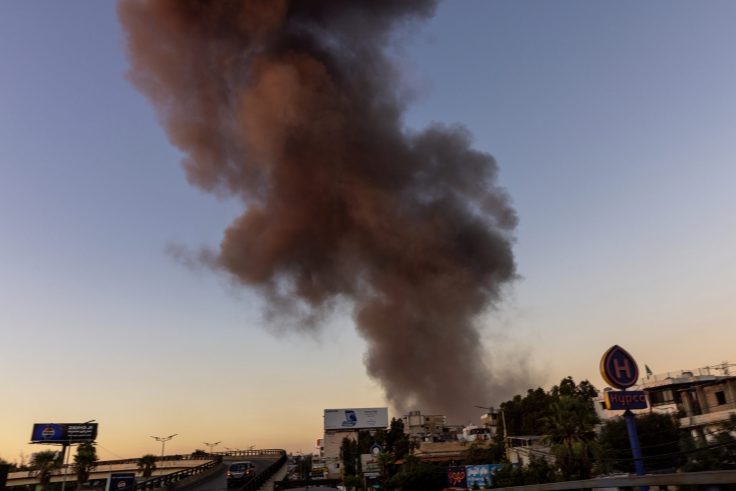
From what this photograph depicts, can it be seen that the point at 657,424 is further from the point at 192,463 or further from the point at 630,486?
the point at 192,463

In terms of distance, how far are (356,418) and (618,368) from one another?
133 m

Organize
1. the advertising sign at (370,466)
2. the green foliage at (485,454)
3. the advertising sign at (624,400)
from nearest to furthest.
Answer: the advertising sign at (624,400) < the green foliage at (485,454) < the advertising sign at (370,466)

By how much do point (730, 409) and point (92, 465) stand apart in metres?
83.0

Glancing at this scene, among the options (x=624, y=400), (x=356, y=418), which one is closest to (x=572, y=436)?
(x=624, y=400)

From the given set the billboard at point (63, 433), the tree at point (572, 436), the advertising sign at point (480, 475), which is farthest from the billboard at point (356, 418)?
the tree at point (572, 436)

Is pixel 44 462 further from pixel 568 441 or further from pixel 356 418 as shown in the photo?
pixel 356 418

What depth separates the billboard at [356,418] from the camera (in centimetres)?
15325

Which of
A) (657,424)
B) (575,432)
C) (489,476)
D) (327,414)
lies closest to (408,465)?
(489,476)

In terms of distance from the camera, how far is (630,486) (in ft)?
23.8

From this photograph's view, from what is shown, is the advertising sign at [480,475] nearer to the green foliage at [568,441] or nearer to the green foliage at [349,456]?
the green foliage at [568,441]

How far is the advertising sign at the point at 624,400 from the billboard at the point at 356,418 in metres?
131

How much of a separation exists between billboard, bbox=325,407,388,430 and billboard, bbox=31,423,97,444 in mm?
73318

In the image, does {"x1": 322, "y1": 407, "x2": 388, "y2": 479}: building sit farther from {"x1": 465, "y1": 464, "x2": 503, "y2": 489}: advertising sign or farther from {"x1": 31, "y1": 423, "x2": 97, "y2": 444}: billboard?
{"x1": 465, "y1": 464, "x2": 503, "y2": 489}: advertising sign

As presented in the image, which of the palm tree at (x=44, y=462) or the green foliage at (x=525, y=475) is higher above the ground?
the palm tree at (x=44, y=462)
